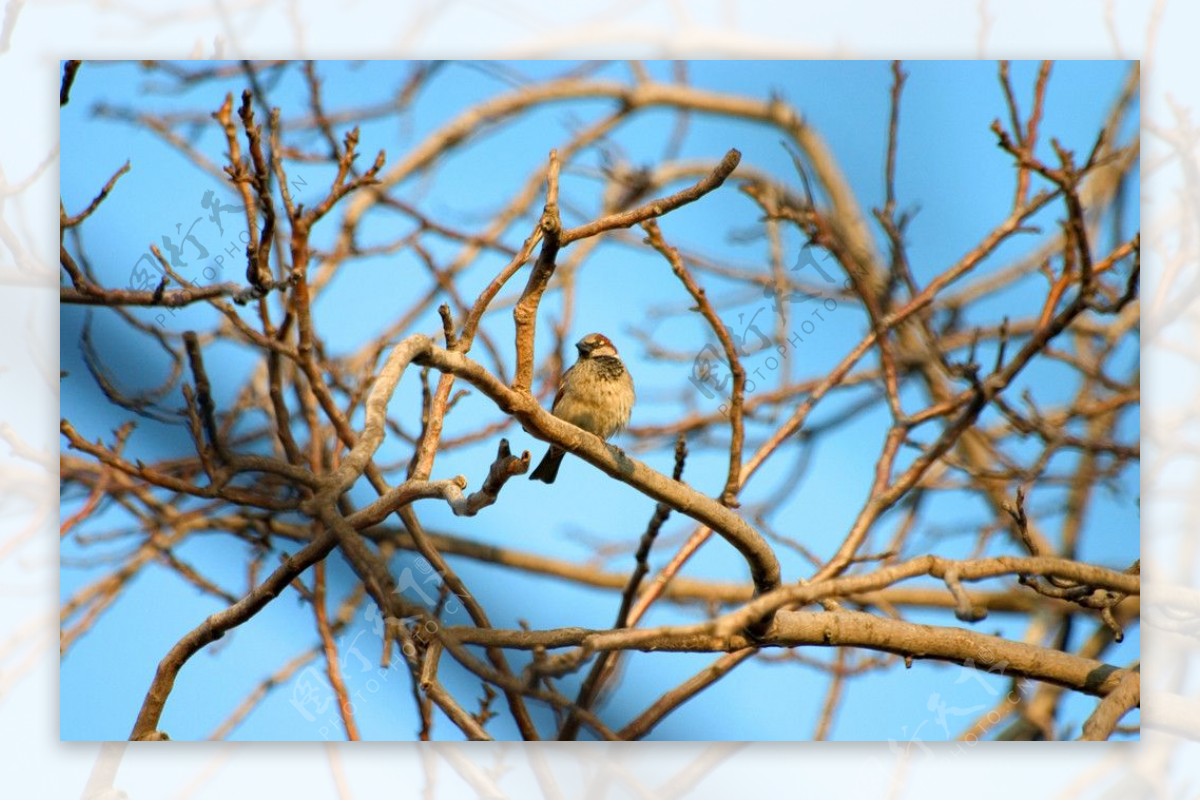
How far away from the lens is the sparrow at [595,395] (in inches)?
99.1

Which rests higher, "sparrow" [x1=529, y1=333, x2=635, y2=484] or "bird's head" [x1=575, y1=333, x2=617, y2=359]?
"bird's head" [x1=575, y1=333, x2=617, y2=359]

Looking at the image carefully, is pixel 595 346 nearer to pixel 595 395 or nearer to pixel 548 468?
pixel 595 395

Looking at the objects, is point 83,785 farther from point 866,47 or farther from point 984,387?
point 866,47

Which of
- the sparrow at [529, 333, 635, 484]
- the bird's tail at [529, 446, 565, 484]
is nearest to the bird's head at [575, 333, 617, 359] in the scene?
the sparrow at [529, 333, 635, 484]

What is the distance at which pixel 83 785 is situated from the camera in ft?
8.11

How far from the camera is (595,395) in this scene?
252 centimetres

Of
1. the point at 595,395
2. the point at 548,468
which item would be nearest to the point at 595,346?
the point at 595,395

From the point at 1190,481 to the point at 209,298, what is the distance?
76.3 inches

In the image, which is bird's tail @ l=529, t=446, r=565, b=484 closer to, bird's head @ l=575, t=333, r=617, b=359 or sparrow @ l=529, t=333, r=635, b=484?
sparrow @ l=529, t=333, r=635, b=484

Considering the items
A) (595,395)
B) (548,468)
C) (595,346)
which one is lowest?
(548,468)

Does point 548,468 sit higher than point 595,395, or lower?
lower

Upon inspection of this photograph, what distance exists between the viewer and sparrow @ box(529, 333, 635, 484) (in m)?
2.52

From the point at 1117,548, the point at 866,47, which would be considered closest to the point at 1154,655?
the point at 1117,548

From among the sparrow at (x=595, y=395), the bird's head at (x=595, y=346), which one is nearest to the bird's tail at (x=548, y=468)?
the sparrow at (x=595, y=395)
